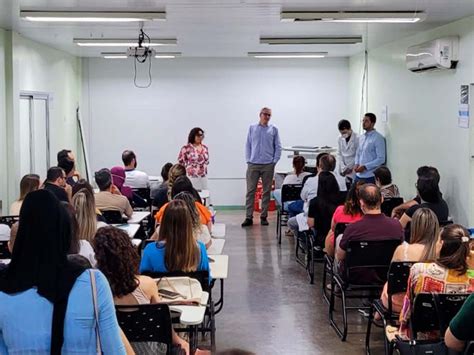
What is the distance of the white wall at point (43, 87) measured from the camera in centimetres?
865

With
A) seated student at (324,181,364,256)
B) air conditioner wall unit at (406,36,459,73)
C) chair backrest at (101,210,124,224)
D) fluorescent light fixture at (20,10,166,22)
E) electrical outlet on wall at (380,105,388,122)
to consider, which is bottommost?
chair backrest at (101,210,124,224)

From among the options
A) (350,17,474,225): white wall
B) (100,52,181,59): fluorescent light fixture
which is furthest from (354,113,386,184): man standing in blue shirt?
(100,52,181,59): fluorescent light fixture

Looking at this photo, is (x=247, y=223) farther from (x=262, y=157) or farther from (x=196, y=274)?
(x=196, y=274)

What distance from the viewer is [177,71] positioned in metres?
12.5

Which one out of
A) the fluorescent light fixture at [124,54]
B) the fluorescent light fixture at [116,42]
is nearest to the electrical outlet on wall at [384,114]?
the fluorescent light fixture at [116,42]

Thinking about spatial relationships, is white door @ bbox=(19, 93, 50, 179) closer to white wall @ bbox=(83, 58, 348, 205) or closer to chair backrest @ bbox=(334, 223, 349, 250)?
white wall @ bbox=(83, 58, 348, 205)

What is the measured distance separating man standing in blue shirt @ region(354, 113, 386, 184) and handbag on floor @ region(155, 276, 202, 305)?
20.0 feet

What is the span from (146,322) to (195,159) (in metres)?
7.06

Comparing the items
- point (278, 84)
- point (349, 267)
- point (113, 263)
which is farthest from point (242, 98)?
point (113, 263)

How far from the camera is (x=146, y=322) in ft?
10.3

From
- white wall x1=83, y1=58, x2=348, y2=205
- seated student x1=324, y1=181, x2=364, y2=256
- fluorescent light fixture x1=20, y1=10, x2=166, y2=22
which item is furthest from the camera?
white wall x1=83, y1=58, x2=348, y2=205

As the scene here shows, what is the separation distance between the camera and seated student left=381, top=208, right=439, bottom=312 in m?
4.25

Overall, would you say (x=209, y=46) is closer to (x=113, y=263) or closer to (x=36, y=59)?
(x=36, y=59)

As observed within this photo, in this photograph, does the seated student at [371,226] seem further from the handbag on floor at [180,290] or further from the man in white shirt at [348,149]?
the man in white shirt at [348,149]
